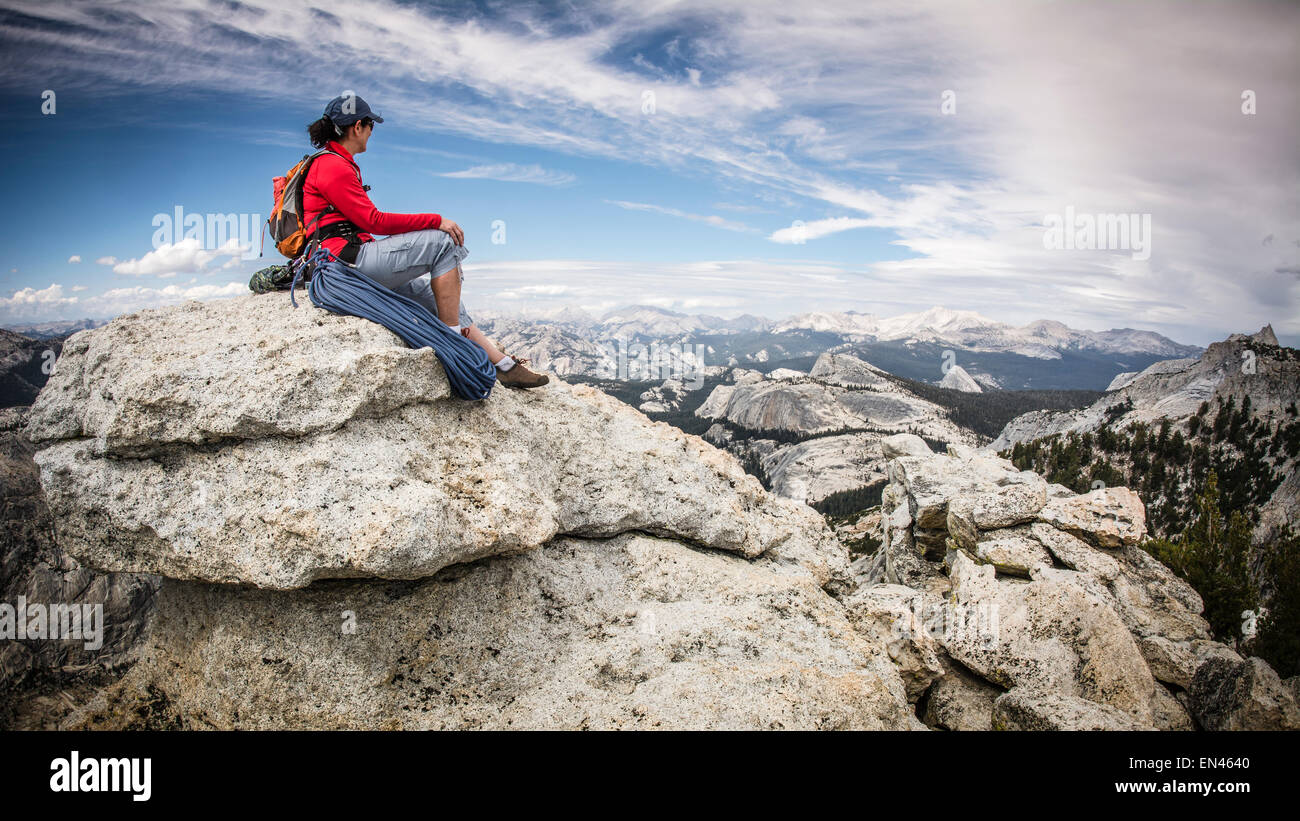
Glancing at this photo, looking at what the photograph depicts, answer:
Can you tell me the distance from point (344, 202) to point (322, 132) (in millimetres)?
1215

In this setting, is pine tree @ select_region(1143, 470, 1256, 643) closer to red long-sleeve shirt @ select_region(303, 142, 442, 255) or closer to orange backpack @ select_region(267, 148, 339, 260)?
red long-sleeve shirt @ select_region(303, 142, 442, 255)

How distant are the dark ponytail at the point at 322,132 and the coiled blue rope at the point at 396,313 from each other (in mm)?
1684

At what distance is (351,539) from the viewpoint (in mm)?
6188

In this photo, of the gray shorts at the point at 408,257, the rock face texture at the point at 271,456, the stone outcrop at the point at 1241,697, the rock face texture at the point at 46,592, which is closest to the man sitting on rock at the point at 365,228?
the gray shorts at the point at 408,257

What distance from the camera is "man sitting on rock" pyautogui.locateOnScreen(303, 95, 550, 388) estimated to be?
8.17 metres

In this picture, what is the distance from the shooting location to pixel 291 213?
862 cm

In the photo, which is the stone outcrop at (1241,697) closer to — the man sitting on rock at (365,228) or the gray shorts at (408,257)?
the man sitting on rock at (365,228)

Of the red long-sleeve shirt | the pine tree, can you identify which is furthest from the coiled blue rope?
the pine tree

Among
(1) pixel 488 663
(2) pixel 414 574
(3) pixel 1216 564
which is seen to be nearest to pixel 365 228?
(2) pixel 414 574

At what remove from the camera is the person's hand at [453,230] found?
8750mm
